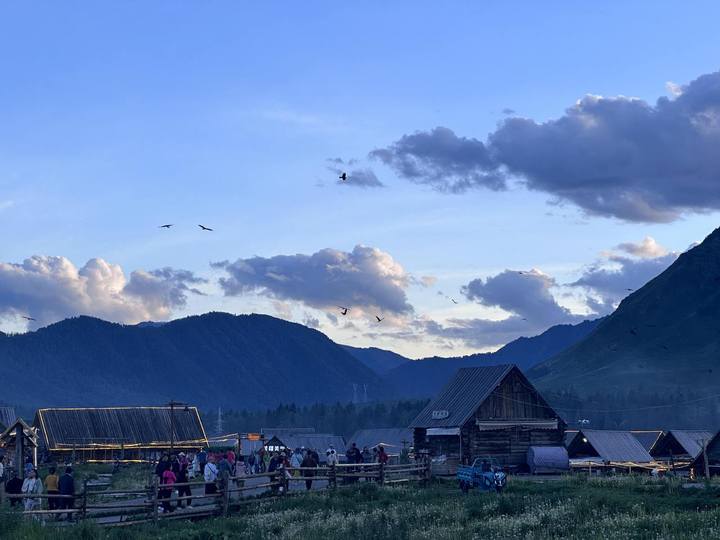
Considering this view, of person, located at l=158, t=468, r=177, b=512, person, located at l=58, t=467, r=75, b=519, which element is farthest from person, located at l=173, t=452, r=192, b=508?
person, located at l=58, t=467, r=75, b=519

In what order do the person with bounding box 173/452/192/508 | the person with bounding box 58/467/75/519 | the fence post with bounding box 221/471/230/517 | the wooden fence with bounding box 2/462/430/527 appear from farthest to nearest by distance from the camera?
the person with bounding box 173/452/192/508, the fence post with bounding box 221/471/230/517, the person with bounding box 58/467/75/519, the wooden fence with bounding box 2/462/430/527

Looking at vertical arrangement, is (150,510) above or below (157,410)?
below

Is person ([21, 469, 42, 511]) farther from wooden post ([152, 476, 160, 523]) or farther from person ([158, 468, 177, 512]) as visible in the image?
person ([158, 468, 177, 512])

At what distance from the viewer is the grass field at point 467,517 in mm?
29688

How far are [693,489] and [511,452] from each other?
28065 mm

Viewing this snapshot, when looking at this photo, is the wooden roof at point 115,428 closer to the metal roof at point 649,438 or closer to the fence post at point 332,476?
the metal roof at point 649,438

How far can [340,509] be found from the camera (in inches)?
1502

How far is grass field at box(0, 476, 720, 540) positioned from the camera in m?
29.7

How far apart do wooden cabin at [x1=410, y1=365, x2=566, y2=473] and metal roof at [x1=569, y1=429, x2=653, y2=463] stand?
14.9 ft

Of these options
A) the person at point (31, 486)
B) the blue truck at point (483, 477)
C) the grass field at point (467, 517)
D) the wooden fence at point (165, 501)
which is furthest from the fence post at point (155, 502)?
the blue truck at point (483, 477)

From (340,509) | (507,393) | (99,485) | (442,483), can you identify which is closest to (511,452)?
(507,393)

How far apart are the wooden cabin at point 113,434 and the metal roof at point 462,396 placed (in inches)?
1116

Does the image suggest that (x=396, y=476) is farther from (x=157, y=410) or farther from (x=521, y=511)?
(x=157, y=410)

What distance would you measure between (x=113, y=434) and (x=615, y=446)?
4264 cm
